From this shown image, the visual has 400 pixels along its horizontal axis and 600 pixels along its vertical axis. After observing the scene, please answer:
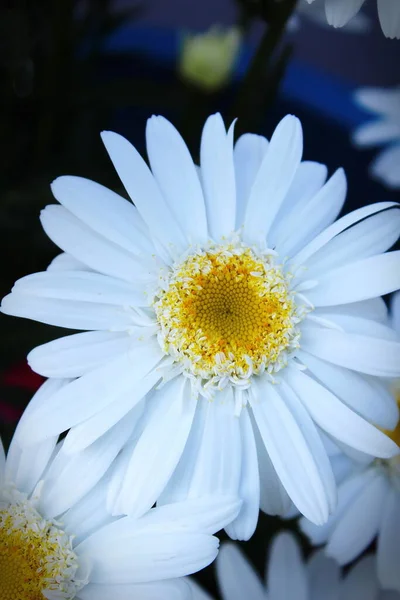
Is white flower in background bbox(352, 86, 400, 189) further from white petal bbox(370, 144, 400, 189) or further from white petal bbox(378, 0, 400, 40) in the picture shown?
white petal bbox(378, 0, 400, 40)

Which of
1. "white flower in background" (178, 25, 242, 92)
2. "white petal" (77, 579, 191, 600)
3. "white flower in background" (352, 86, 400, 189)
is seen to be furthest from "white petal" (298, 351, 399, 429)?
"white flower in background" (178, 25, 242, 92)

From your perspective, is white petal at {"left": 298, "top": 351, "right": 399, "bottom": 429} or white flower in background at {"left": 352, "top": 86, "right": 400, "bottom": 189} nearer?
white petal at {"left": 298, "top": 351, "right": 399, "bottom": 429}

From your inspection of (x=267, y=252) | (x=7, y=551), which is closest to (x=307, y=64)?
(x=267, y=252)

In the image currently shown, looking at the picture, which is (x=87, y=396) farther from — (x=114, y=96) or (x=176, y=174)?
(x=114, y=96)

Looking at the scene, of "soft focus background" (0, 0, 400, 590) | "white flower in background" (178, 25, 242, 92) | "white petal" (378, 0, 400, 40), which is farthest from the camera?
"white flower in background" (178, 25, 242, 92)

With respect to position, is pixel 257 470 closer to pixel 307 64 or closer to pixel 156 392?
pixel 156 392

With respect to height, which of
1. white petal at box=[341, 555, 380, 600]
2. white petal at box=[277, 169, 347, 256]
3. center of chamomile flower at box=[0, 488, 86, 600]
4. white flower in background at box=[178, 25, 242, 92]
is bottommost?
white petal at box=[341, 555, 380, 600]

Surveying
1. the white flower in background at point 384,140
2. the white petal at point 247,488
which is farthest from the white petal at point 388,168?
the white petal at point 247,488

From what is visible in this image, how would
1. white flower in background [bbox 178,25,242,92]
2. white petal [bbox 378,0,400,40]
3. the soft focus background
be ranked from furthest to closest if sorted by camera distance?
white flower in background [bbox 178,25,242,92]
the soft focus background
white petal [bbox 378,0,400,40]
